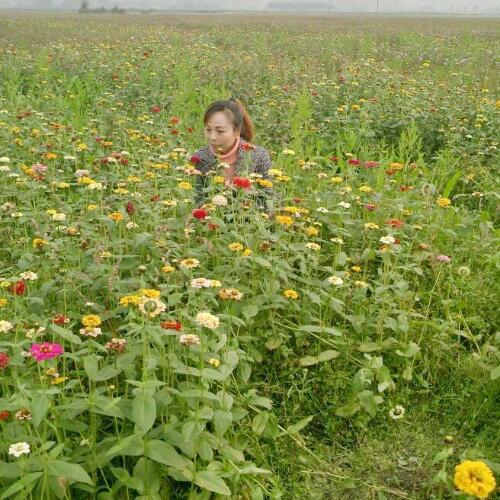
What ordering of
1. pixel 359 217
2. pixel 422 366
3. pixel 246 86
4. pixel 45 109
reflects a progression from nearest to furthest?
1. pixel 422 366
2. pixel 359 217
3. pixel 45 109
4. pixel 246 86

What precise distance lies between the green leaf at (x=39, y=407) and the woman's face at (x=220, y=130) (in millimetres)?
2834

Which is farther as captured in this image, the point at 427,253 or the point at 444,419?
the point at 427,253

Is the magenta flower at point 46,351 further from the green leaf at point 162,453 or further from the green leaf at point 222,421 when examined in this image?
the green leaf at point 222,421

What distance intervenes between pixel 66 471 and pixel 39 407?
8.3 inches

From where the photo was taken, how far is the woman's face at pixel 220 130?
455 centimetres

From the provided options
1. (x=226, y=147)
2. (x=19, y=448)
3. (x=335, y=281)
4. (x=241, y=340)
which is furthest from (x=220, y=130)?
(x=19, y=448)

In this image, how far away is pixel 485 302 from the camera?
3.52m

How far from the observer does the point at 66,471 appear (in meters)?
1.96

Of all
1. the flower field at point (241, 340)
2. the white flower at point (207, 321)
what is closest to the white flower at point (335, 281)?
the flower field at point (241, 340)

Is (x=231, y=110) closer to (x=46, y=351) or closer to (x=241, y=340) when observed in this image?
(x=241, y=340)

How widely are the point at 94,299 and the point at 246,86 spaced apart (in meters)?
5.92

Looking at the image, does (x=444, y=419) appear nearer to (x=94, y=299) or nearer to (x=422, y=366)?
(x=422, y=366)

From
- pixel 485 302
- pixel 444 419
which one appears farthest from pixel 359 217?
pixel 444 419

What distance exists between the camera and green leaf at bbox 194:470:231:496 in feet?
7.11
